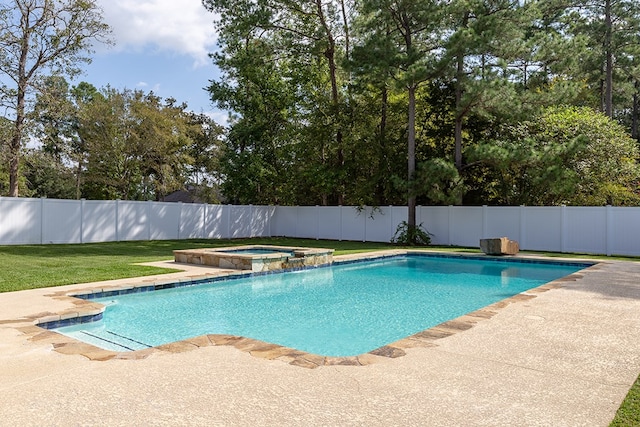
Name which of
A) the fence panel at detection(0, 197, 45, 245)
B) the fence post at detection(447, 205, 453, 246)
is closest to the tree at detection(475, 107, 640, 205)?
the fence post at detection(447, 205, 453, 246)

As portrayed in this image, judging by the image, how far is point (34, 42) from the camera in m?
16.9

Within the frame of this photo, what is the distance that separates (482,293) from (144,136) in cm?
1978

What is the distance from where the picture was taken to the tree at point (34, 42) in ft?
53.9

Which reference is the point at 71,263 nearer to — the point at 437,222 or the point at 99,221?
the point at 99,221

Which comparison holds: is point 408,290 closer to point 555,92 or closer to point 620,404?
point 620,404

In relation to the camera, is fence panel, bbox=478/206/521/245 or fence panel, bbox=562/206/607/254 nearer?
fence panel, bbox=562/206/607/254

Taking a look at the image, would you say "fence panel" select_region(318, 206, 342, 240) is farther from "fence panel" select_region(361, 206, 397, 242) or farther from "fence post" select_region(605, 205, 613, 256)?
"fence post" select_region(605, 205, 613, 256)

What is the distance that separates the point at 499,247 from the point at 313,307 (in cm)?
779

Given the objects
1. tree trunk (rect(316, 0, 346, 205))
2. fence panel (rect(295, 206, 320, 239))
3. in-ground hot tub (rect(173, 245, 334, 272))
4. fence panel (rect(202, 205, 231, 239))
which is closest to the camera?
in-ground hot tub (rect(173, 245, 334, 272))

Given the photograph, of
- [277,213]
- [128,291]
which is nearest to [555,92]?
[277,213]

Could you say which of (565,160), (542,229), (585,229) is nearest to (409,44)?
(565,160)

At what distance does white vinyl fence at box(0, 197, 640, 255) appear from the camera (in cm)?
1393

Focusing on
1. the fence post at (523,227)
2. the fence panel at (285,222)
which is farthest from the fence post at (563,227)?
the fence panel at (285,222)

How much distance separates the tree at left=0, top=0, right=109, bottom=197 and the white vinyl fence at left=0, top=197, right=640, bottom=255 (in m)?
3.50
